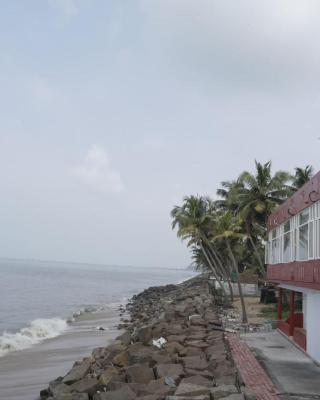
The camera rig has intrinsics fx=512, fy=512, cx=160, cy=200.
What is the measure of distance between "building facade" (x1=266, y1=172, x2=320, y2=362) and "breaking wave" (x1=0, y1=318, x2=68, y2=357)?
36.1 ft

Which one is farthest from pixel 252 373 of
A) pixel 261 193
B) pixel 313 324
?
pixel 261 193

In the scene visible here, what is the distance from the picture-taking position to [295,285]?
50.3 ft

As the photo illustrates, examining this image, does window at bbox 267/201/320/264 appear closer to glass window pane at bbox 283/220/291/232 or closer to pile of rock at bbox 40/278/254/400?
glass window pane at bbox 283/220/291/232

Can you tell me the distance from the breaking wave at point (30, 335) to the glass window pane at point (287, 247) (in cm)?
1145

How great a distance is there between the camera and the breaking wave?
2161 cm

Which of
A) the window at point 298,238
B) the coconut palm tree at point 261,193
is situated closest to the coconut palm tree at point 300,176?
the coconut palm tree at point 261,193

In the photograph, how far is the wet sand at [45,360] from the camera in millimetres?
13711

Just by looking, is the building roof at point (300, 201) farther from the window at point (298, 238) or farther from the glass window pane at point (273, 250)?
the glass window pane at point (273, 250)

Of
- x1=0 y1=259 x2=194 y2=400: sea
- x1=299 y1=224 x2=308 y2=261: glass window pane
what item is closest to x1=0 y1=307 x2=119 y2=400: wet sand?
x1=0 y1=259 x2=194 y2=400: sea

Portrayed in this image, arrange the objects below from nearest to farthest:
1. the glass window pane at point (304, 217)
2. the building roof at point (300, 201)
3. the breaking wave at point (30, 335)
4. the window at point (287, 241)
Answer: the building roof at point (300, 201)
the glass window pane at point (304, 217)
the window at point (287, 241)
the breaking wave at point (30, 335)

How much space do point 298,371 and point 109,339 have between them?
12.1m

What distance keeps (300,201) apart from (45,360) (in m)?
10.3

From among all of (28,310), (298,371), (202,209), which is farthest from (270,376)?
(28,310)

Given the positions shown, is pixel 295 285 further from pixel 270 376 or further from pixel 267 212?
pixel 267 212
